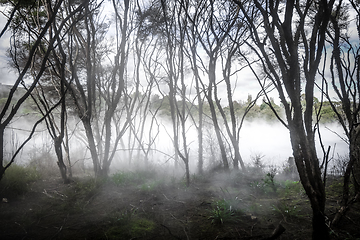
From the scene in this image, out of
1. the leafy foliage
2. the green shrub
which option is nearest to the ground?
the green shrub

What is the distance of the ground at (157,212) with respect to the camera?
7.19 feet

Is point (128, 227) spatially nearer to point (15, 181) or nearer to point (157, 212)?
point (157, 212)

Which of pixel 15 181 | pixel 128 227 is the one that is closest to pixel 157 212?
pixel 128 227

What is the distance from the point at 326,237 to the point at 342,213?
51 centimetres

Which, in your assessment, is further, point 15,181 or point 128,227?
point 15,181

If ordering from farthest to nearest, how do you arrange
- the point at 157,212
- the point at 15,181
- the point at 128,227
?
1. the point at 15,181
2. the point at 157,212
3. the point at 128,227

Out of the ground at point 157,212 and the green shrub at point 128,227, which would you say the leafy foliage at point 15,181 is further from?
the green shrub at point 128,227

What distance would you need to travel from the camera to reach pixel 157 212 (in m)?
2.88

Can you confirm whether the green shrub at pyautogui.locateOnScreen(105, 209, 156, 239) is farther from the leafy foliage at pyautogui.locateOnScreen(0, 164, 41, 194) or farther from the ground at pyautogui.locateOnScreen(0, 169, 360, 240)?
the leafy foliage at pyautogui.locateOnScreen(0, 164, 41, 194)

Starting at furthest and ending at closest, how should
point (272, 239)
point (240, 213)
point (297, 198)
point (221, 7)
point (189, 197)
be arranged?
1. point (221, 7)
2. point (189, 197)
3. point (297, 198)
4. point (240, 213)
5. point (272, 239)

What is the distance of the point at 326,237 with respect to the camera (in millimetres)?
1605

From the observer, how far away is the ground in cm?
219

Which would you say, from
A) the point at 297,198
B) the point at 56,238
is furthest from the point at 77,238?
the point at 297,198

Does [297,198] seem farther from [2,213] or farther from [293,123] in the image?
[2,213]
